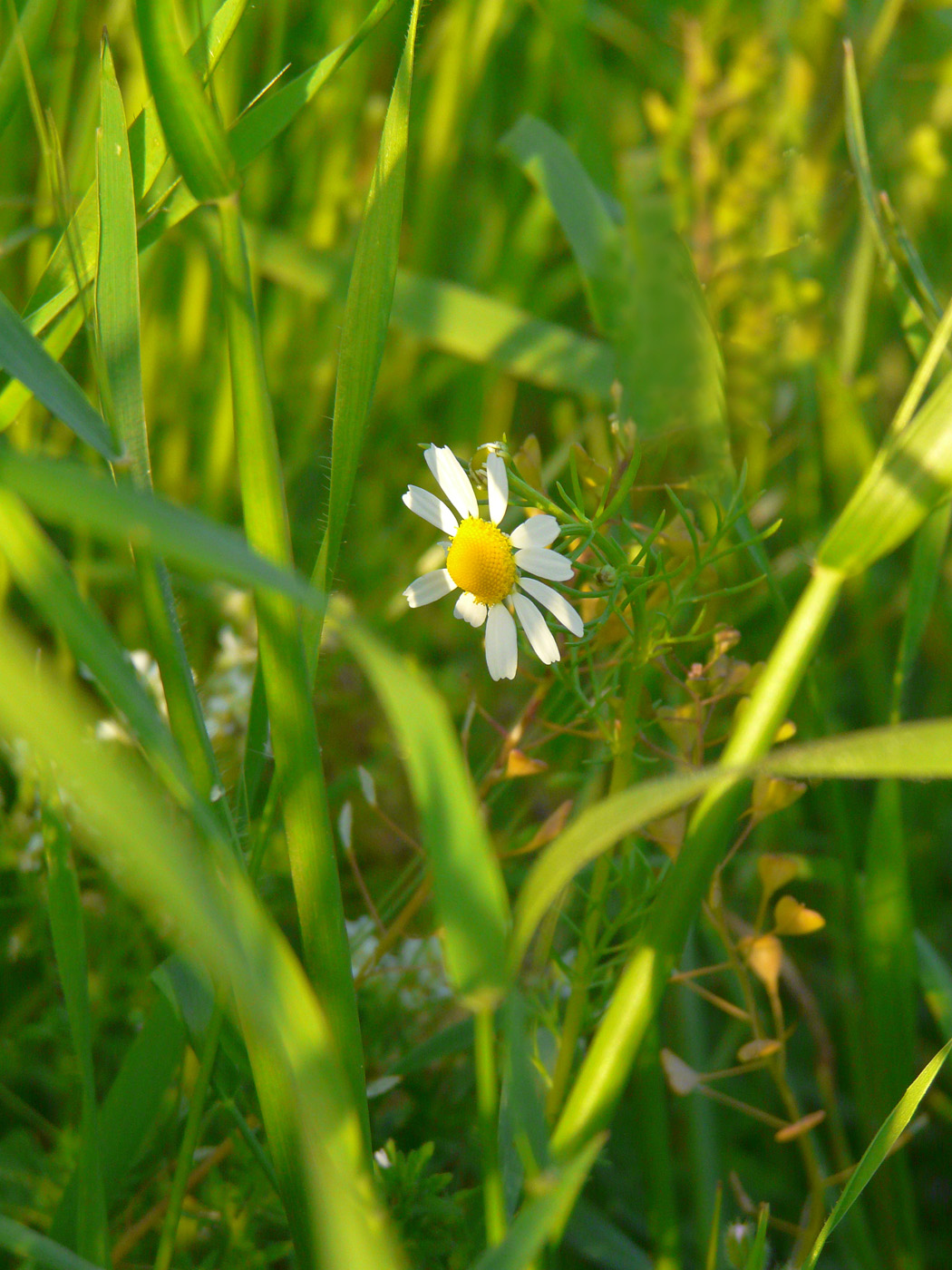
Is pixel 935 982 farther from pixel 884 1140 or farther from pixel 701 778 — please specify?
pixel 701 778

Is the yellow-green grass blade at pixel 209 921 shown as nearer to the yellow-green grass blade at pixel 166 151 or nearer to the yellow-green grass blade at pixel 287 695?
the yellow-green grass blade at pixel 287 695

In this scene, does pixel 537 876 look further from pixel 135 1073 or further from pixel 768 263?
pixel 768 263

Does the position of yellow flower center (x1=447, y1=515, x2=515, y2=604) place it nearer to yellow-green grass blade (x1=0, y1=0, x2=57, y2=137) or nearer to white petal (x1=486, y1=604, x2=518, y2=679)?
white petal (x1=486, y1=604, x2=518, y2=679)

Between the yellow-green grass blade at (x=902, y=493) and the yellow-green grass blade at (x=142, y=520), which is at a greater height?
the yellow-green grass blade at (x=142, y=520)

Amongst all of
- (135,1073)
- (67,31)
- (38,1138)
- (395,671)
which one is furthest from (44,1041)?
(67,31)

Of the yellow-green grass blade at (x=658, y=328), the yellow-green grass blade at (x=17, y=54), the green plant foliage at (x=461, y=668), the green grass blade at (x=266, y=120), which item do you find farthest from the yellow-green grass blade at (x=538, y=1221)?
the yellow-green grass blade at (x=17, y=54)

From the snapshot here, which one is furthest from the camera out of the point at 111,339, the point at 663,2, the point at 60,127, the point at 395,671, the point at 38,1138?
the point at 663,2

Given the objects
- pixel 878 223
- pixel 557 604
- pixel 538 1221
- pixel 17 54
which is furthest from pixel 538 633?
pixel 17 54

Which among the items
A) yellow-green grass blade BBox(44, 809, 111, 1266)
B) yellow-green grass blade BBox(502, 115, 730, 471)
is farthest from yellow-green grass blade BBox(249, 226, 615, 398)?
yellow-green grass blade BBox(44, 809, 111, 1266)
